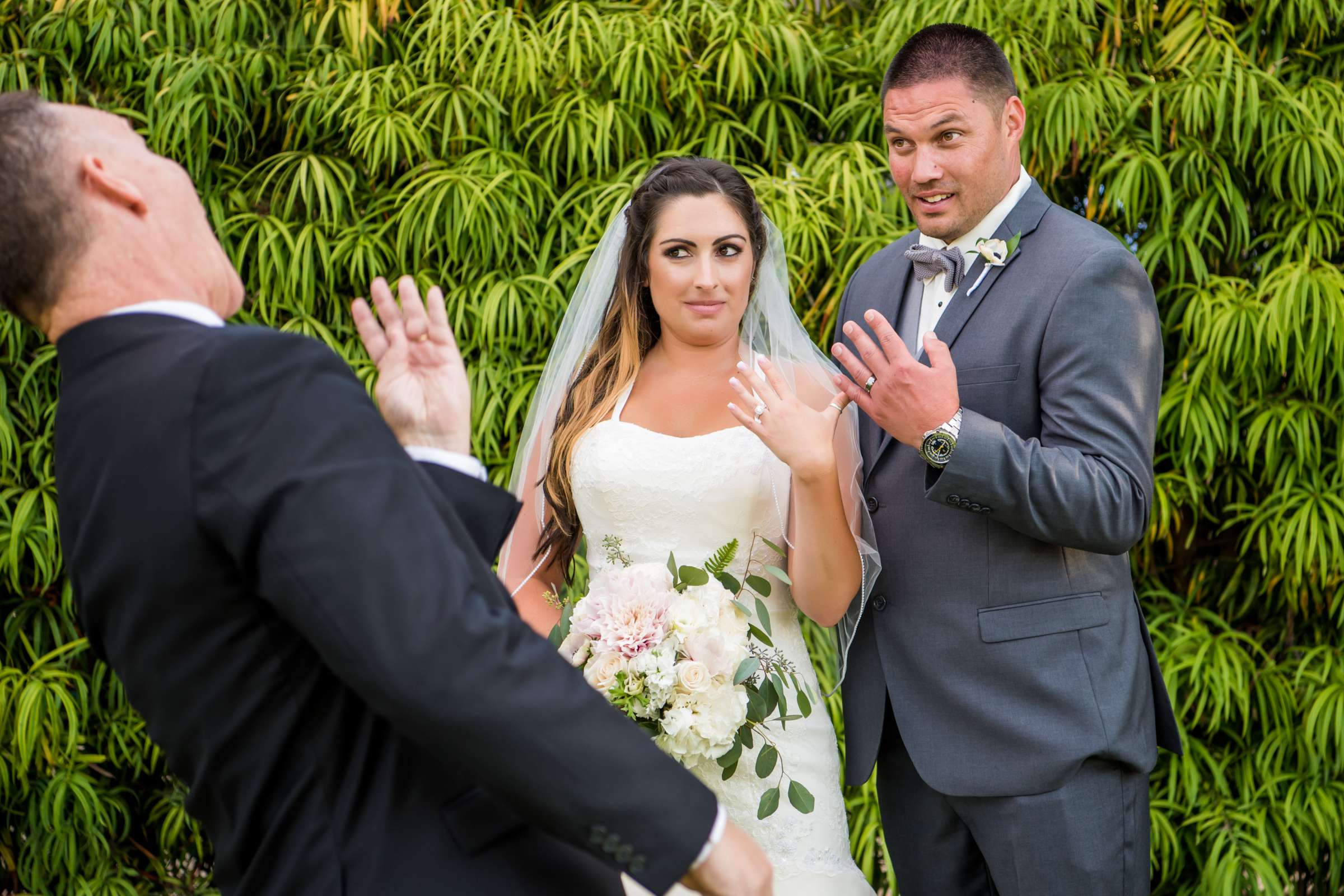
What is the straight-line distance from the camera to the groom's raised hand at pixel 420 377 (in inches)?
54.5

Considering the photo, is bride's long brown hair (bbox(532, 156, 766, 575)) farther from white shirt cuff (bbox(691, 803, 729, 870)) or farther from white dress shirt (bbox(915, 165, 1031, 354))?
white shirt cuff (bbox(691, 803, 729, 870))

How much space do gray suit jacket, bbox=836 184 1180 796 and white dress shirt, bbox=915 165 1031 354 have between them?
0.14 ft

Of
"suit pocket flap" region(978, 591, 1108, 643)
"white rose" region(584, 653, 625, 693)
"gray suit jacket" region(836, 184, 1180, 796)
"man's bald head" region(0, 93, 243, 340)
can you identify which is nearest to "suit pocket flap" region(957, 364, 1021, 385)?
"gray suit jacket" region(836, 184, 1180, 796)

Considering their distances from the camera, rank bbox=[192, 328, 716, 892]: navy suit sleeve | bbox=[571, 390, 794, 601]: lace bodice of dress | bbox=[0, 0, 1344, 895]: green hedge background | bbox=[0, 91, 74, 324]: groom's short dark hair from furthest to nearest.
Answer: bbox=[0, 0, 1344, 895]: green hedge background, bbox=[571, 390, 794, 601]: lace bodice of dress, bbox=[0, 91, 74, 324]: groom's short dark hair, bbox=[192, 328, 716, 892]: navy suit sleeve

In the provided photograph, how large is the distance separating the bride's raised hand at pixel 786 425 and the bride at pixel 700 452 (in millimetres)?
121

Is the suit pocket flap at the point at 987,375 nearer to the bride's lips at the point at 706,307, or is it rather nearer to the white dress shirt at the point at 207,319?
the bride's lips at the point at 706,307

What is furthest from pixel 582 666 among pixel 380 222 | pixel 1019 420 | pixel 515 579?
pixel 380 222

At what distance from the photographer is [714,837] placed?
45.2 inches

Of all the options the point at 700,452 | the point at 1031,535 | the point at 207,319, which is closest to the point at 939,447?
the point at 1031,535

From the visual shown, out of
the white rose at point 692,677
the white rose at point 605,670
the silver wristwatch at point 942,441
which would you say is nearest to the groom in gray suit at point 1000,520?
the silver wristwatch at point 942,441

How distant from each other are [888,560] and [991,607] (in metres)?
0.25

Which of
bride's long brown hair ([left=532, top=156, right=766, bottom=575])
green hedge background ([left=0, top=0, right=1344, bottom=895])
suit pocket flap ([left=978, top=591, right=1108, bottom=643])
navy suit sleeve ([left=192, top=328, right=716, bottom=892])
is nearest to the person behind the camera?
navy suit sleeve ([left=192, top=328, right=716, bottom=892])

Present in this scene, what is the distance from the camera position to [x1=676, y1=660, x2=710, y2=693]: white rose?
215 centimetres

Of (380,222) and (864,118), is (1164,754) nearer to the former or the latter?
(864,118)
